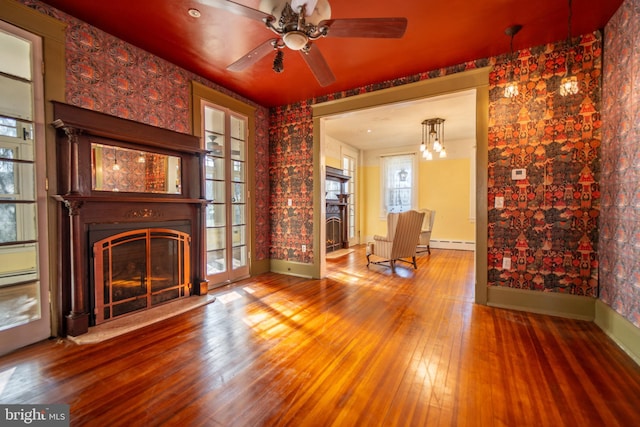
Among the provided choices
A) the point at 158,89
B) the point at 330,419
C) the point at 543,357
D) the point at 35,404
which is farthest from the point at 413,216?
the point at 35,404

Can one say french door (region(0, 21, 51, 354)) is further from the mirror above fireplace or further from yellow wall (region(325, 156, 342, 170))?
yellow wall (region(325, 156, 342, 170))

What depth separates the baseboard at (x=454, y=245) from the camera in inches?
273

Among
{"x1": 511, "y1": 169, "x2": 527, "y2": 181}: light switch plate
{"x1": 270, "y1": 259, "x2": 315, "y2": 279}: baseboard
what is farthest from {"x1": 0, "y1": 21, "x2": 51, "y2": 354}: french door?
{"x1": 511, "y1": 169, "x2": 527, "y2": 181}: light switch plate

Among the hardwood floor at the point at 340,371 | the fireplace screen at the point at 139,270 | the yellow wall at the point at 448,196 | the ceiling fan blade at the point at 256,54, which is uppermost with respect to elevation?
the ceiling fan blade at the point at 256,54

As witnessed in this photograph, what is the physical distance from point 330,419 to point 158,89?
360 cm

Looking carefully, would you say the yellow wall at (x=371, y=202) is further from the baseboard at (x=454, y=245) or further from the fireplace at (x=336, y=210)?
the baseboard at (x=454, y=245)

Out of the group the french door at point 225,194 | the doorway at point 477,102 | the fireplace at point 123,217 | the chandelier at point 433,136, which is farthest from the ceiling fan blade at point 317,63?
the chandelier at point 433,136

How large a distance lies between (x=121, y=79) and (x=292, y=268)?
3.34m

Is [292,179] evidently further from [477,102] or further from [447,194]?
[447,194]

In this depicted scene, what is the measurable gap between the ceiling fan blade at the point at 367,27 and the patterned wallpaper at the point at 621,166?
192cm

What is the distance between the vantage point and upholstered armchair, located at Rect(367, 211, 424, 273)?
15.0ft

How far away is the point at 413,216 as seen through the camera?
4688 millimetres

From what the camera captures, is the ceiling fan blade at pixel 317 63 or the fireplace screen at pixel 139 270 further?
the fireplace screen at pixel 139 270

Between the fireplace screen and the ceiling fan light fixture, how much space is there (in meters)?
2.40
